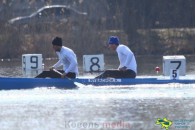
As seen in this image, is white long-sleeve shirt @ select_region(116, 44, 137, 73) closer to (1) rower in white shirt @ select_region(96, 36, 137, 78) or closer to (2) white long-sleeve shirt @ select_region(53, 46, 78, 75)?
(1) rower in white shirt @ select_region(96, 36, 137, 78)

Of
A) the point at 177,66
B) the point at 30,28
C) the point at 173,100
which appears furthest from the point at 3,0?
the point at 173,100

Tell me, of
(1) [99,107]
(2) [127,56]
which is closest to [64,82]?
(2) [127,56]

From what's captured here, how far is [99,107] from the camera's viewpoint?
21.6 metres

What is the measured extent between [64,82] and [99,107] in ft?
12.8

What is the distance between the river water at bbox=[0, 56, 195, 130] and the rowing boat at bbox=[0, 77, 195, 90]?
0.12 metres

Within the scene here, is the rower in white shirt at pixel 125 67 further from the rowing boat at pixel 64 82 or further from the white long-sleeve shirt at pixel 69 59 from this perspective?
the white long-sleeve shirt at pixel 69 59

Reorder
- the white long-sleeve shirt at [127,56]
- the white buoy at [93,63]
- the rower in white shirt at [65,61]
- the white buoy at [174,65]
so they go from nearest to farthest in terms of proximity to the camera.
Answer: the white long-sleeve shirt at [127,56], the rower in white shirt at [65,61], the white buoy at [174,65], the white buoy at [93,63]

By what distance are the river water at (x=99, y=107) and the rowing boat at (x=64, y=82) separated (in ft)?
0.39

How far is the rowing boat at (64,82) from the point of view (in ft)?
82.9

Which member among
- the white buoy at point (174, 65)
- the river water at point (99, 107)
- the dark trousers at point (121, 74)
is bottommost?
the river water at point (99, 107)

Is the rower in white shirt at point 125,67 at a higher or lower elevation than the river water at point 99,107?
higher

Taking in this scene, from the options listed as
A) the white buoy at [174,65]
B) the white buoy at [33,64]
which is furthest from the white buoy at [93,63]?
the white buoy at [174,65]

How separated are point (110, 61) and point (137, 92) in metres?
16.7

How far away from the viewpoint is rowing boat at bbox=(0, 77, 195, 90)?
25.3m
